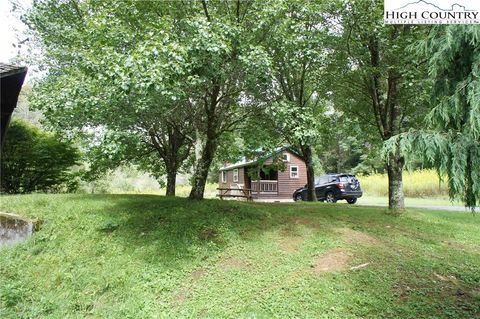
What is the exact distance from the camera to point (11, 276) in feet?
19.1

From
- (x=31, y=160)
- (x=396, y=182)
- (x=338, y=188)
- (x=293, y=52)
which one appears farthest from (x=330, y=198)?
(x=31, y=160)

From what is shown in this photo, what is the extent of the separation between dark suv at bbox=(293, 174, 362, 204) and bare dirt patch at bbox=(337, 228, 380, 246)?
32.2ft

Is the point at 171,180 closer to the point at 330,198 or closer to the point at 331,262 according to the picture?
the point at 331,262

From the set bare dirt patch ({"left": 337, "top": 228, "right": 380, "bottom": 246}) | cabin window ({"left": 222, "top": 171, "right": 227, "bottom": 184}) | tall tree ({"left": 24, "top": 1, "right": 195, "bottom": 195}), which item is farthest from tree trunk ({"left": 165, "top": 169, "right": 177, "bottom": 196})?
cabin window ({"left": 222, "top": 171, "right": 227, "bottom": 184})

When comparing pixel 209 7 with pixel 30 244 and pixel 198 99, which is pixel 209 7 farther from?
pixel 30 244

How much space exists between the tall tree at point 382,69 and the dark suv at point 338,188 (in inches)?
266

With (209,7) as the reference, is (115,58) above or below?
below

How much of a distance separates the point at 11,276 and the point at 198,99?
195 inches

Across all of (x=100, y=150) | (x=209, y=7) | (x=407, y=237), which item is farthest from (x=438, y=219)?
(x=100, y=150)

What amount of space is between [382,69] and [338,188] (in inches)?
364

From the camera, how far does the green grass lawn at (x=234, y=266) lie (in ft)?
14.5

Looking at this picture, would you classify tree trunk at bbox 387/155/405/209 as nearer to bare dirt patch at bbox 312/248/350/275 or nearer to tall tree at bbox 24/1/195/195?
bare dirt patch at bbox 312/248/350/275

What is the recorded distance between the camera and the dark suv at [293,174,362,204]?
1636 centimetres

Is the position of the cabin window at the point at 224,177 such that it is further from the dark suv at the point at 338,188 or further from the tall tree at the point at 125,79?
the tall tree at the point at 125,79
